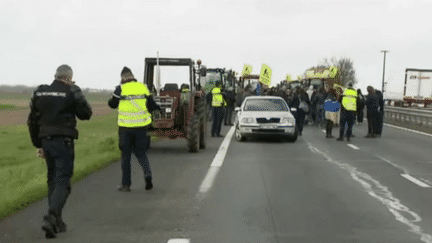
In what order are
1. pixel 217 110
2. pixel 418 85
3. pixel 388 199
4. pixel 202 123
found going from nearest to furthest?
pixel 388 199
pixel 202 123
pixel 217 110
pixel 418 85

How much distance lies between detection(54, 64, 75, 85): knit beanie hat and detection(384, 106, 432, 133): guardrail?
70.9 feet

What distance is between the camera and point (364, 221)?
23.8 feet

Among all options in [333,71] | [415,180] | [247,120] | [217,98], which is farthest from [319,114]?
[415,180]

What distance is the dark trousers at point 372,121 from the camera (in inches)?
880

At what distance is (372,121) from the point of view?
2252cm

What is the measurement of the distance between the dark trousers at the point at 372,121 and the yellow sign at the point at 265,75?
17.8 meters

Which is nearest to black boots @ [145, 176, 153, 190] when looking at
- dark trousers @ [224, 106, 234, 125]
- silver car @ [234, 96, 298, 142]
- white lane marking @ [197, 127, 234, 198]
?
white lane marking @ [197, 127, 234, 198]

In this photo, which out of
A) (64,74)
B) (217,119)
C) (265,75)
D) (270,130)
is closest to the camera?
(64,74)

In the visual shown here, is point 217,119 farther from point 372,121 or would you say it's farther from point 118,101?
point 118,101

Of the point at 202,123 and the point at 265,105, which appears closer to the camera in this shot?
the point at 202,123

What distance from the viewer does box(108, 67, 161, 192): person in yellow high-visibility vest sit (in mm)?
9391

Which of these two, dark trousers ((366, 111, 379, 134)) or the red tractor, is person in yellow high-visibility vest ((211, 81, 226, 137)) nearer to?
dark trousers ((366, 111, 379, 134))

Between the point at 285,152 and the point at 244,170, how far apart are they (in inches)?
168

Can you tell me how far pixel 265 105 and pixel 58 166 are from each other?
14.6m
